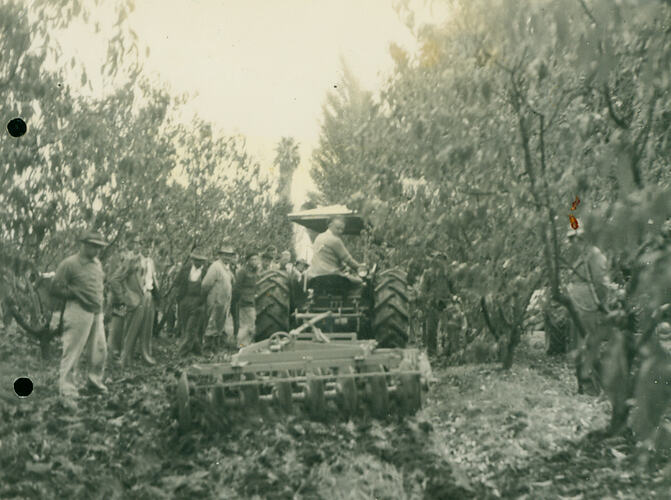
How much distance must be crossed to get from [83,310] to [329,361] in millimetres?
1671

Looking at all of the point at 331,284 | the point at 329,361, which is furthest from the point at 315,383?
the point at 331,284

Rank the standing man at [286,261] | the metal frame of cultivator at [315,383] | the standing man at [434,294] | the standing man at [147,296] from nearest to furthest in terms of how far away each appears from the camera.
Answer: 1. the metal frame of cultivator at [315,383]
2. the standing man at [434,294]
3. the standing man at [147,296]
4. the standing man at [286,261]

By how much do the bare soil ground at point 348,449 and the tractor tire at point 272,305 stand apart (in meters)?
1.05

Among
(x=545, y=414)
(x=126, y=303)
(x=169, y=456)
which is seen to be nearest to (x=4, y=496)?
(x=169, y=456)

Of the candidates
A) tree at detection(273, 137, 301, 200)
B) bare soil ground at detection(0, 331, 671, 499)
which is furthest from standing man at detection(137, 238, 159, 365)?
tree at detection(273, 137, 301, 200)

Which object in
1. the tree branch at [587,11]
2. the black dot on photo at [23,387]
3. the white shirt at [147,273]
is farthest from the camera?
the white shirt at [147,273]

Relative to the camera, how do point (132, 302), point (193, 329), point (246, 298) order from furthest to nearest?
point (246, 298)
point (193, 329)
point (132, 302)

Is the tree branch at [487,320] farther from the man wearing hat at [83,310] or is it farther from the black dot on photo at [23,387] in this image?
the black dot on photo at [23,387]

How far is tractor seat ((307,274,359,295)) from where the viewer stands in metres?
4.44

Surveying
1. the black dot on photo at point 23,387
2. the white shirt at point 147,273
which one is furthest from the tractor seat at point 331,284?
the black dot on photo at point 23,387

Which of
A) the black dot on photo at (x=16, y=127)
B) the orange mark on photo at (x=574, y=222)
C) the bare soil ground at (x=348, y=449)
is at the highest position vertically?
the black dot on photo at (x=16, y=127)

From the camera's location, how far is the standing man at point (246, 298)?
15.5 ft

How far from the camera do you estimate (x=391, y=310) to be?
14.0ft

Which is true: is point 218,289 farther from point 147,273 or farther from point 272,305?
point 147,273
